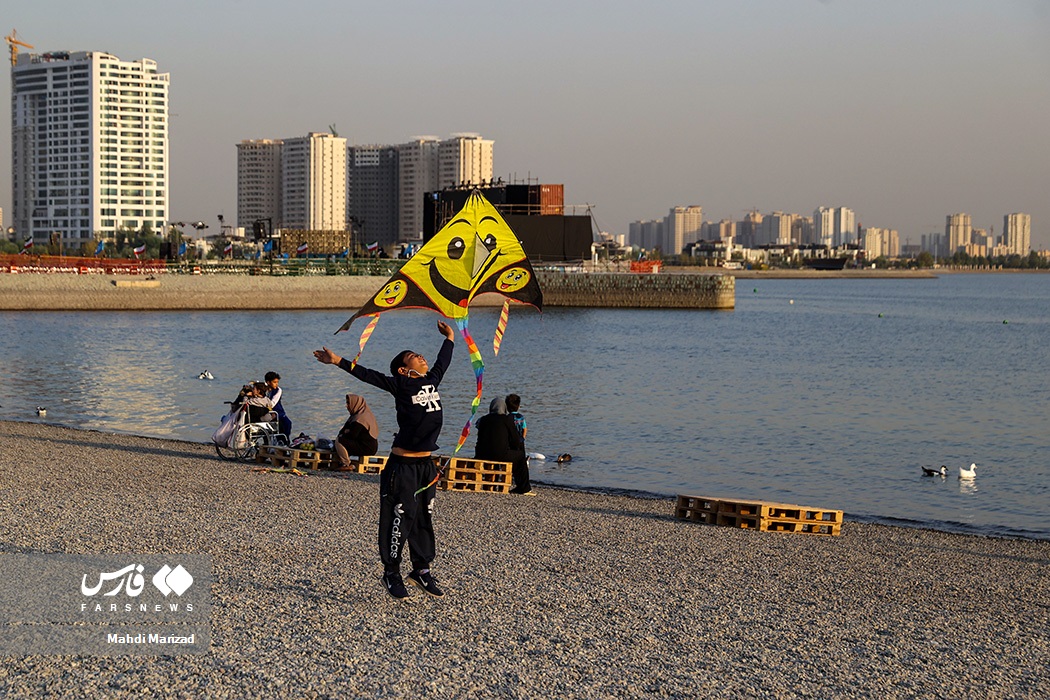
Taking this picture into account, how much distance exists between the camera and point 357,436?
1805 centimetres

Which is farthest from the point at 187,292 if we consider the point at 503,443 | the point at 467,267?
the point at 467,267

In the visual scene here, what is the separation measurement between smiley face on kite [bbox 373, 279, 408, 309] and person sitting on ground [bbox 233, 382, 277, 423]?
4884 millimetres

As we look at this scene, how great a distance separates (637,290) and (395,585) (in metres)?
105

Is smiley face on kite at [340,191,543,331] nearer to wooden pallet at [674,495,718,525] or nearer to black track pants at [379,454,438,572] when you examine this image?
wooden pallet at [674,495,718,525]

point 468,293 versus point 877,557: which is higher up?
point 468,293

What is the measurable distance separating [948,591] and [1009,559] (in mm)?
3183

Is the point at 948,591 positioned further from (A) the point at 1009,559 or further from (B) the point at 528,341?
(B) the point at 528,341

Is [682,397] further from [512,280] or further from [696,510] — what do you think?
[512,280]

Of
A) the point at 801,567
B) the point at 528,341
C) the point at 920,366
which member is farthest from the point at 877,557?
the point at 528,341

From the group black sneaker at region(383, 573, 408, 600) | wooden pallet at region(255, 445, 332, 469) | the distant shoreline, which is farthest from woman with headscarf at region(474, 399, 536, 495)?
the distant shoreline

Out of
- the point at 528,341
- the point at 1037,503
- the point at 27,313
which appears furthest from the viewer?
the point at 27,313

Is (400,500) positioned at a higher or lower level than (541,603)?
higher

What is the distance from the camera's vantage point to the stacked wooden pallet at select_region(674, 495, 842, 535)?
572 inches

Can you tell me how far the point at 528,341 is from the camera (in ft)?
232
